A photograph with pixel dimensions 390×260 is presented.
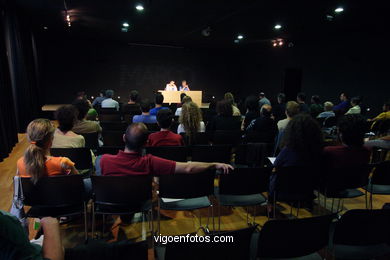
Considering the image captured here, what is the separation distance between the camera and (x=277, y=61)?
13.4m

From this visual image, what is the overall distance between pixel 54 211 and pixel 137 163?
0.81m

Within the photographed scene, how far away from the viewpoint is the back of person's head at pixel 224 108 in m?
4.46

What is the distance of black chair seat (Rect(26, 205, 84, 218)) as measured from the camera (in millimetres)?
2228

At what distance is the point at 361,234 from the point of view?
1.74 metres

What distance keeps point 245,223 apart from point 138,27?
895 cm

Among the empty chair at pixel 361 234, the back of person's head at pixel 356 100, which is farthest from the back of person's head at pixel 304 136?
the back of person's head at pixel 356 100

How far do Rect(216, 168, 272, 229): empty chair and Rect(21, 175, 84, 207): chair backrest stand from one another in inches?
48.2

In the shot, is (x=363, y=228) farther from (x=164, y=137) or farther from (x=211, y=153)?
(x=164, y=137)

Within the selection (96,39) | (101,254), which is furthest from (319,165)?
(96,39)

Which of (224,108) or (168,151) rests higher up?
(224,108)

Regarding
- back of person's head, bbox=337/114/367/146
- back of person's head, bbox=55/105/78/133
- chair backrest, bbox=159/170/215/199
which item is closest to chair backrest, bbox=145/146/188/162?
chair backrest, bbox=159/170/215/199

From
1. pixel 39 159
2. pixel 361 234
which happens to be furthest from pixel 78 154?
pixel 361 234

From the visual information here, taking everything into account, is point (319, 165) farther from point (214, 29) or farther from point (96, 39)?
point (96, 39)

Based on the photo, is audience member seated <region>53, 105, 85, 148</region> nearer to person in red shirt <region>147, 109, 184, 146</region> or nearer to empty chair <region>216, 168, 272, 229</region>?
person in red shirt <region>147, 109, 184, 146</region>
